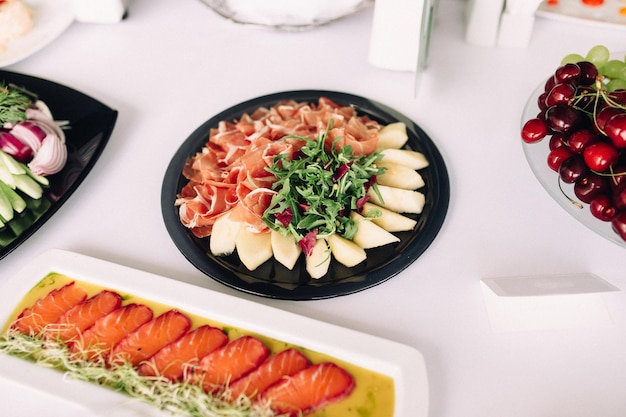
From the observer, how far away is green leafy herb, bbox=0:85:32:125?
1012mm

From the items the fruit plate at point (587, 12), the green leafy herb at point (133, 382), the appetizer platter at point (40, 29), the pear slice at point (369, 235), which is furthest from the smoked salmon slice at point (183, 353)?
the fruit plate at point (587, 12)

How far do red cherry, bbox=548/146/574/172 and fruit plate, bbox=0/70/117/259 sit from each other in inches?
32.0

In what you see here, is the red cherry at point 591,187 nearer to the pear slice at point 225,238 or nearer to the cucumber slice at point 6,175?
the pear slice at point 225,238

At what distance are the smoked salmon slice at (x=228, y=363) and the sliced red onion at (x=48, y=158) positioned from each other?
51 cm

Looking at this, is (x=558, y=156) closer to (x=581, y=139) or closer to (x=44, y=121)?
(x=581, y=139)

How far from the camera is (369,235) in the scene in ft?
2.81

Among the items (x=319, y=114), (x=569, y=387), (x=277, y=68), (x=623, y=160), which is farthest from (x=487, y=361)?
(x=277, y=68)

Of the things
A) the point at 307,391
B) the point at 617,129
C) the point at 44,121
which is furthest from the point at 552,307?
the point at 44,121

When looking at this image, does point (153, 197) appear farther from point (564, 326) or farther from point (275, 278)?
point (564, 326)

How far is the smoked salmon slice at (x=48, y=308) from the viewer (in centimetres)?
80

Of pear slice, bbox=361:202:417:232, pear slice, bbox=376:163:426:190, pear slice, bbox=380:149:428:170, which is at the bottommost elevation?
pear slice, bbox=361:202:417:232

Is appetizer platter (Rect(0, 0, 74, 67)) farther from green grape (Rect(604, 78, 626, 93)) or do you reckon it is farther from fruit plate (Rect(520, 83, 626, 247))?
green grape (Rect(604, 78, 626, 93))

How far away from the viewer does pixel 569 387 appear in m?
0.73

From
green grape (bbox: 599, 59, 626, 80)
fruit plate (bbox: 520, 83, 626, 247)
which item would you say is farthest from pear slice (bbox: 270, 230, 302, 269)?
green grape (bbox: 599, 59, 626, 80)
